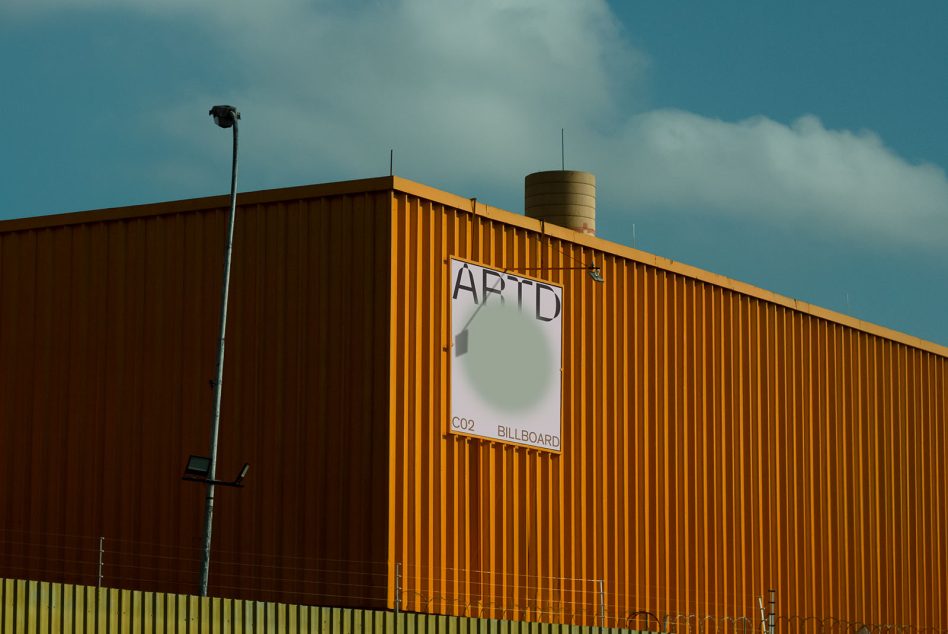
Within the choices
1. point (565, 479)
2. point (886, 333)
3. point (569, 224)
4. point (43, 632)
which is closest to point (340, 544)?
point (565, 479)

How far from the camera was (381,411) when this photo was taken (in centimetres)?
2480

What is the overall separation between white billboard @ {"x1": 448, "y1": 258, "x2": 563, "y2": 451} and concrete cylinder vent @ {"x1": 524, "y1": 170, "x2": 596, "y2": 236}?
4.91m

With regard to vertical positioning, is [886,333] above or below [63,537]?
above

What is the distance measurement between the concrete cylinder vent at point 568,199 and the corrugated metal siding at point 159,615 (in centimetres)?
1284

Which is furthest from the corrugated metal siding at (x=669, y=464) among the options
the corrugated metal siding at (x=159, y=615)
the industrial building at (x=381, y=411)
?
the corrugated metal siding at (x=159, y=615)

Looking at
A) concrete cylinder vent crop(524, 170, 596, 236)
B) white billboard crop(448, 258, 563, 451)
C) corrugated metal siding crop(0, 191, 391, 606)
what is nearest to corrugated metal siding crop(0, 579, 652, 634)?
corrugated metal siding crop(0, 191, 391, 606)

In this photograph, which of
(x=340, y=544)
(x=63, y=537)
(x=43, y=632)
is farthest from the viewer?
(x=63, y=537)

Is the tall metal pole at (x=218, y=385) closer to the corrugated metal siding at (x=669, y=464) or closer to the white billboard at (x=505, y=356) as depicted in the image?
the corrugated metal siding at (x=669, y=464)

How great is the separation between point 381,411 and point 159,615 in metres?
7.03

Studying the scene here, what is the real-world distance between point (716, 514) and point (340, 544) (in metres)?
8.76

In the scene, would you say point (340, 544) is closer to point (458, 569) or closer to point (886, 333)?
point (458, 569)

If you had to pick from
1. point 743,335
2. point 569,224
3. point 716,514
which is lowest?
point 716,514

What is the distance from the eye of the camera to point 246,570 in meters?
25.4

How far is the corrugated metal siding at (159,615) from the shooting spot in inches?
679
